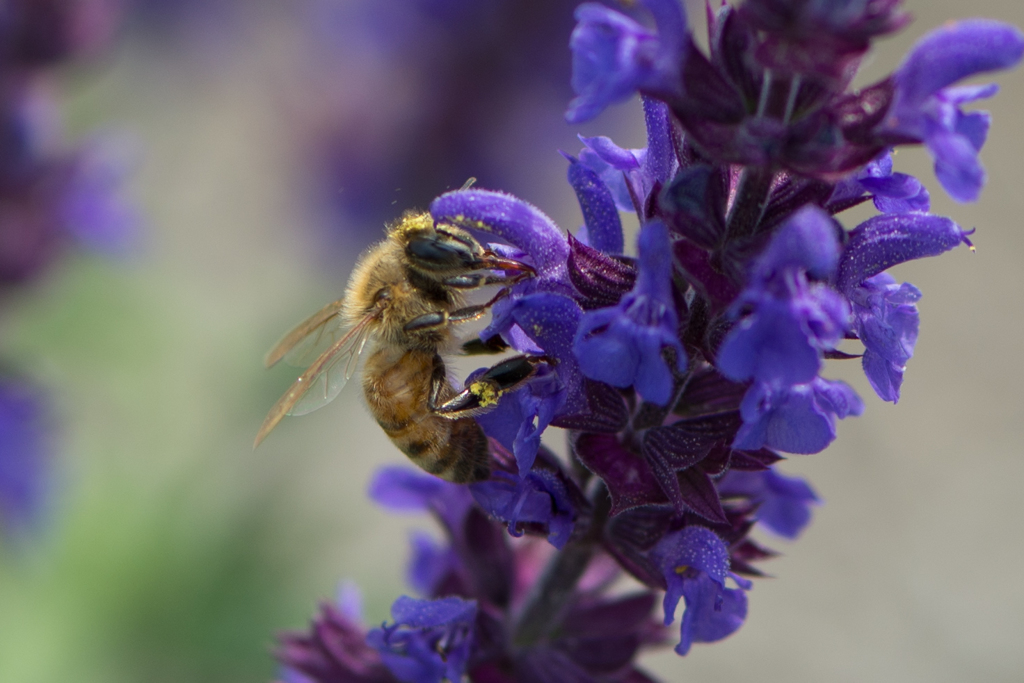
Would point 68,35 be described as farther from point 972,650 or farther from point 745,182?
point 972,650

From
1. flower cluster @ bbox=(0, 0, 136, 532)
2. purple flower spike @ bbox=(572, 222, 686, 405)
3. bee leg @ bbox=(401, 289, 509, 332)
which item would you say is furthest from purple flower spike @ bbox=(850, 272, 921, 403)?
flower cluster @ bbox=(0, 0, 136, 532)

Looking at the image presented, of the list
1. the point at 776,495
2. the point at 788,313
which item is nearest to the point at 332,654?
the point at 776,495

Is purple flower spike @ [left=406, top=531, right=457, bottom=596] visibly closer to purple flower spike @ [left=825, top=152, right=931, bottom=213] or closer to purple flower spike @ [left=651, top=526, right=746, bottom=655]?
purple flower spike @ [left=651, top=526, right=746, bottom=655]

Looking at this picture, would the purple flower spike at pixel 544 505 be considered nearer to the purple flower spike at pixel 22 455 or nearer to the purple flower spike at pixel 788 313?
the purple flower spike at pixel 788 313

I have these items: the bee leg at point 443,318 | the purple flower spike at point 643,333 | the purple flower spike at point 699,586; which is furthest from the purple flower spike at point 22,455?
the purple flower spike at point 643,333

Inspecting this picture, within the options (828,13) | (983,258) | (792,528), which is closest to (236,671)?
(792,528)

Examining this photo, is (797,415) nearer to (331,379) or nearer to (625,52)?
(625,52)
